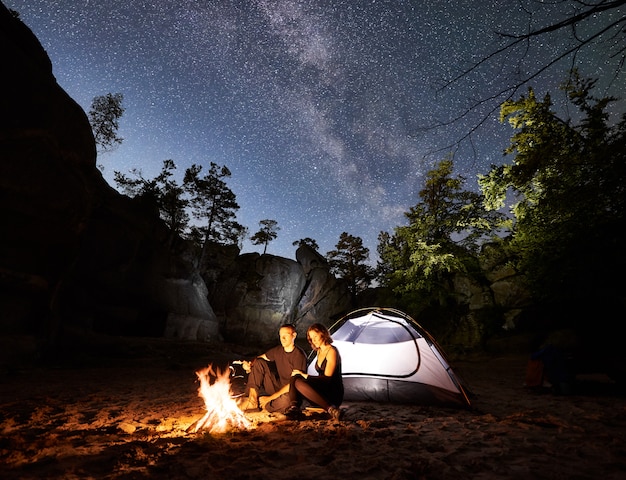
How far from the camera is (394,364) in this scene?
5.86 metres

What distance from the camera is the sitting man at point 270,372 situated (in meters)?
4.67

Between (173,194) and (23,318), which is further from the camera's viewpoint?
(173,194)

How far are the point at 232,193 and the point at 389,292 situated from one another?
19663 millimetres

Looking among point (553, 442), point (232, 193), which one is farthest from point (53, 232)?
point (232, 193)

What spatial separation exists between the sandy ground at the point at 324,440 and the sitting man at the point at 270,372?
9.2 inches

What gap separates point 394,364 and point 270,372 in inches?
98.1

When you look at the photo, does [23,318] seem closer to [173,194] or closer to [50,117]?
[50,117]

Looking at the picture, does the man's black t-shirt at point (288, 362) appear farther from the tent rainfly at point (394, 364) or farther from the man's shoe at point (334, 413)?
the tent rainfly at point (394, 364)

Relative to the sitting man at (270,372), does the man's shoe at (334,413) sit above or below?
below

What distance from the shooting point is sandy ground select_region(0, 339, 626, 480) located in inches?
96.1

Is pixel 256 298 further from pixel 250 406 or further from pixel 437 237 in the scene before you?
pixel 250 406

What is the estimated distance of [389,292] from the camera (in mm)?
20859

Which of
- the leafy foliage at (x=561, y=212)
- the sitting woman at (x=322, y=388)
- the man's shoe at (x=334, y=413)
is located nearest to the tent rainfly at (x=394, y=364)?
the sitting woman at (x=322, y=388)

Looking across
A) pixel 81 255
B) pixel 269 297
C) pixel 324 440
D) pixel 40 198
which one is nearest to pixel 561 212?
pixel 324 440
